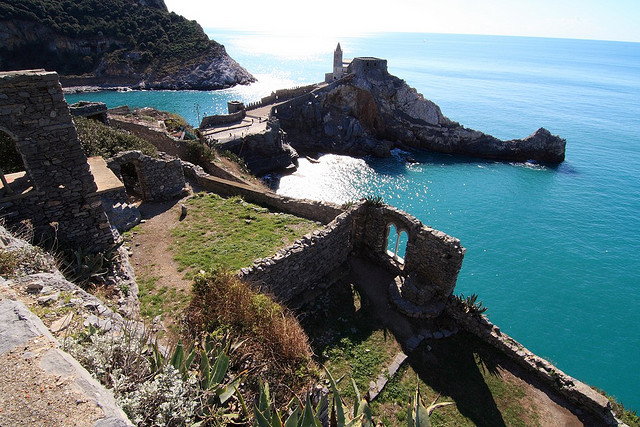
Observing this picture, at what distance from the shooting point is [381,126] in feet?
208

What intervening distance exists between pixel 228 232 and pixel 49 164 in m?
7.16

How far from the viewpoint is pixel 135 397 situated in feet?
14.9

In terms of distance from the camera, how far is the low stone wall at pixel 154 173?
54.7 ft

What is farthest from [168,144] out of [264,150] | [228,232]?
[264,150]

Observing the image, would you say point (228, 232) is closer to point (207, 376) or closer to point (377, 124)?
point (207, 376)

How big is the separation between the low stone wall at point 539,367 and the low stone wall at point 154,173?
15.0 m

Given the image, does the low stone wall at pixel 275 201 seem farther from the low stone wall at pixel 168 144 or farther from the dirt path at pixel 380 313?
the dirt path at pixel 380 313

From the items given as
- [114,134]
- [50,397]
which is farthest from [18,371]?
[114,134]

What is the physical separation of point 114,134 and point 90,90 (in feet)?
272

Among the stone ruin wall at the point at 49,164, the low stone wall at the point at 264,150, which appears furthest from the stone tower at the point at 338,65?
the stone ruin wall at the point at 49,164

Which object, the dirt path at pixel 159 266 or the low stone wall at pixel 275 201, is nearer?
the dirt path at pixel 159 266

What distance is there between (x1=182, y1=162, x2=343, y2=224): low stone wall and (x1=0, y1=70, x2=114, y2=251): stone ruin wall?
8.70 m

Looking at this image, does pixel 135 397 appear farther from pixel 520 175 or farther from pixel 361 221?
pixel 520 175

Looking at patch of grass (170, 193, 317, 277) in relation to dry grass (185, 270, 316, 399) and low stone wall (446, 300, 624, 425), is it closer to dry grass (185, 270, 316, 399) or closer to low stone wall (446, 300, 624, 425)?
dry grass (185, 270, 316, 399)
